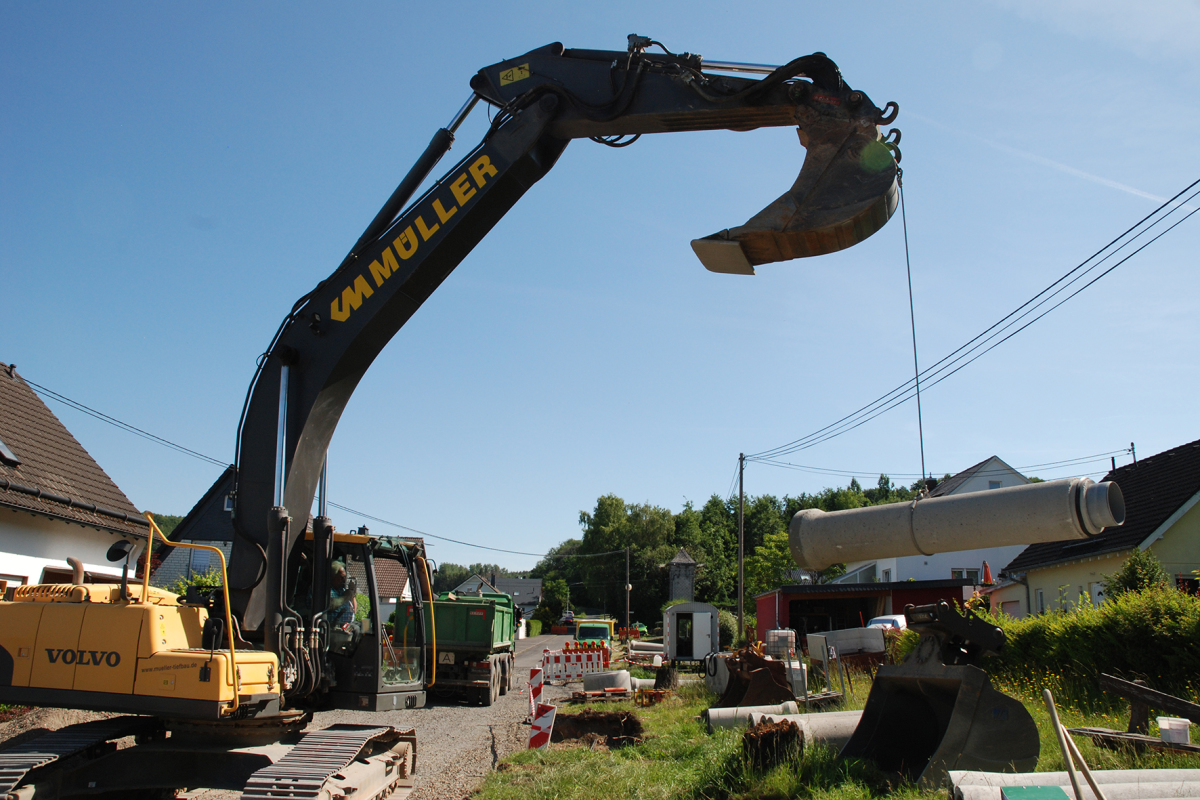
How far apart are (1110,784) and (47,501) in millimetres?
15553

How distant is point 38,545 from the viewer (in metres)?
14.2

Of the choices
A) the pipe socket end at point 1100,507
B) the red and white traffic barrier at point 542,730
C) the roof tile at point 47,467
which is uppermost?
the roof tile at point 47,467

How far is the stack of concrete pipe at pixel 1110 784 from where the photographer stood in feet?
15.7

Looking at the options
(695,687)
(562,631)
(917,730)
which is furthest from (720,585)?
(917,730)

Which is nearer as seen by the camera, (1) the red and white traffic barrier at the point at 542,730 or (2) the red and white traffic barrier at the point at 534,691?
(1) the red and white traffic barrier at the point at 542,730

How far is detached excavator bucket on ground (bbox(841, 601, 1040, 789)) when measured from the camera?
6062mm

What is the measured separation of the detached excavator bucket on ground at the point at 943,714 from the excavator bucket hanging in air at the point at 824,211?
3.25m

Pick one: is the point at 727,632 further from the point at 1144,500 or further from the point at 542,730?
the point at 542,730

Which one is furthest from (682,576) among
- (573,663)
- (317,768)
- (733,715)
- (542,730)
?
(317,768)

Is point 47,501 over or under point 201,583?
over

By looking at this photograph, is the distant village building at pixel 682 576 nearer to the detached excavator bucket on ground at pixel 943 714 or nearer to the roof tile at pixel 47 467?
the roof tile at pixel 47 467

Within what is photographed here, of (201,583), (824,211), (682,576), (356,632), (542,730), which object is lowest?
(542,730)

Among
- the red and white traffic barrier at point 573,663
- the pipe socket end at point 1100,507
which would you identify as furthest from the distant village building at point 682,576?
the pipe socket end at point 1100,507

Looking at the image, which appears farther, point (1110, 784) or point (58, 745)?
point (58, 745)
